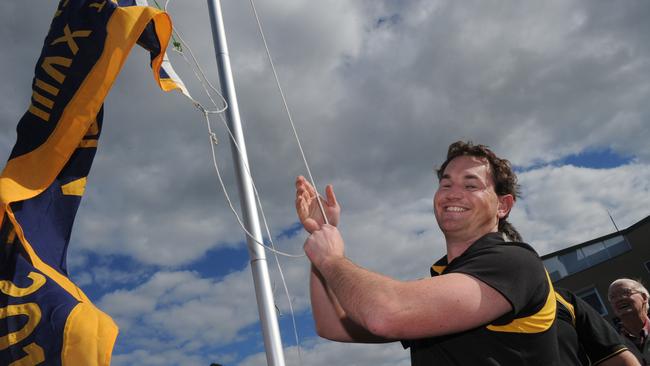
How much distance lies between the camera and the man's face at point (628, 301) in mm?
5262

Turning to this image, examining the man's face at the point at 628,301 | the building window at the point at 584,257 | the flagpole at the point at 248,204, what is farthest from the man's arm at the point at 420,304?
the building window at the point at 584,257

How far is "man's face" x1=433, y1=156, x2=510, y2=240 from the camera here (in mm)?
2258

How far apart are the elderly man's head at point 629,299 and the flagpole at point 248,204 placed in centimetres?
370

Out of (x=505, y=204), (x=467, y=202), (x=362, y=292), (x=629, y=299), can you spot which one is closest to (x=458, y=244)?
(x=467, y=202)

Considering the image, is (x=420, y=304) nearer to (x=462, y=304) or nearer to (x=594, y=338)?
(x=462, y=304)

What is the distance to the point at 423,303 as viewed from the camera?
1609 millimetres

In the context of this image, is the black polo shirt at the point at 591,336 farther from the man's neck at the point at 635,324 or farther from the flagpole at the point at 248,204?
→ the man's neck at the point at 635,324

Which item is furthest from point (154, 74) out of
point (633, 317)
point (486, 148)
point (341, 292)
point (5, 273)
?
point (633, 317)

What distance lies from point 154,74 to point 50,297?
76.0 inches

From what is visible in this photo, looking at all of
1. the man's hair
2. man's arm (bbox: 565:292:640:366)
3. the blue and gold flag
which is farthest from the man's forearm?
the blue and gold flag

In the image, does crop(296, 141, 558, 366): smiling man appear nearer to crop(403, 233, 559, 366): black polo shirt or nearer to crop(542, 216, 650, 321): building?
crop(403, 233, 559, 366): black polo shirt

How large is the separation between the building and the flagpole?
27912 millimetres

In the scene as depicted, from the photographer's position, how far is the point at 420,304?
161cm

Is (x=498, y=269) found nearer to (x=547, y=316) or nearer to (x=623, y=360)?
(x=547, y=316)
